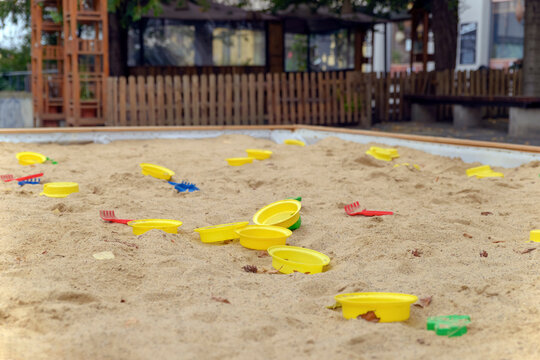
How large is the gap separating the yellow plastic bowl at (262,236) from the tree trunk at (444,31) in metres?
11.5

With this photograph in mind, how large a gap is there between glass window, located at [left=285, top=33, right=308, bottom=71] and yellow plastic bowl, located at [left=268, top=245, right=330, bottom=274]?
45.0ft

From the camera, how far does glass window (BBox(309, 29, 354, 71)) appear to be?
16812mm

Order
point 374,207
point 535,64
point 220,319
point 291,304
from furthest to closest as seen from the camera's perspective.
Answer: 1. point 535,64
2. point 374,207
3. point 291,304
4. point 220,319

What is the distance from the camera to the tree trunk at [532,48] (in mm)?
11211

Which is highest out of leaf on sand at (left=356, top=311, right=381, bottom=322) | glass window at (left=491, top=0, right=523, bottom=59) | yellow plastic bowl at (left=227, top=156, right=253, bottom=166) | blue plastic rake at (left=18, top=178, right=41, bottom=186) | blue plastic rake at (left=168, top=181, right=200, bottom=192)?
glass window at (left=491, top=0, right=523, bottom=59)

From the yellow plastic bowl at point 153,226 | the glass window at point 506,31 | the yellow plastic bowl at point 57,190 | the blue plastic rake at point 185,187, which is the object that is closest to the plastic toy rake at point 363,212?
the yellow plastic bowl at point 153,226

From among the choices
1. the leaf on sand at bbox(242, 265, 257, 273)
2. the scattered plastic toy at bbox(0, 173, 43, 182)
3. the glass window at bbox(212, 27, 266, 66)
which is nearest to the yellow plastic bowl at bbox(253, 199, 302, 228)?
the leaf on sand at bbox(242, 265, 257, 273)

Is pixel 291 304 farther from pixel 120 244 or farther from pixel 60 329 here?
pixel 120 244

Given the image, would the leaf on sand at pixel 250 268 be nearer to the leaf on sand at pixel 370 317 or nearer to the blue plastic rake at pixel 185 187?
the leaf on sand at pixel 370 317

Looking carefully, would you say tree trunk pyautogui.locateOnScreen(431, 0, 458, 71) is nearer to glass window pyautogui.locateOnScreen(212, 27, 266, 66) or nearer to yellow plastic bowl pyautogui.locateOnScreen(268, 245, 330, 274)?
glass window pyautogui.locateOnScreen(212, 27, 266, 66)

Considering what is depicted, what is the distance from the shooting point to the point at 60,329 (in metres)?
2.10

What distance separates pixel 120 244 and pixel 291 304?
104 centimetres

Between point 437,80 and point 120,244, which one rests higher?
point 437,80

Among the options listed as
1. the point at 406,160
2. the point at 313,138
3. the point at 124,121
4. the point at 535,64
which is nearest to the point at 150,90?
the point at 124,121
